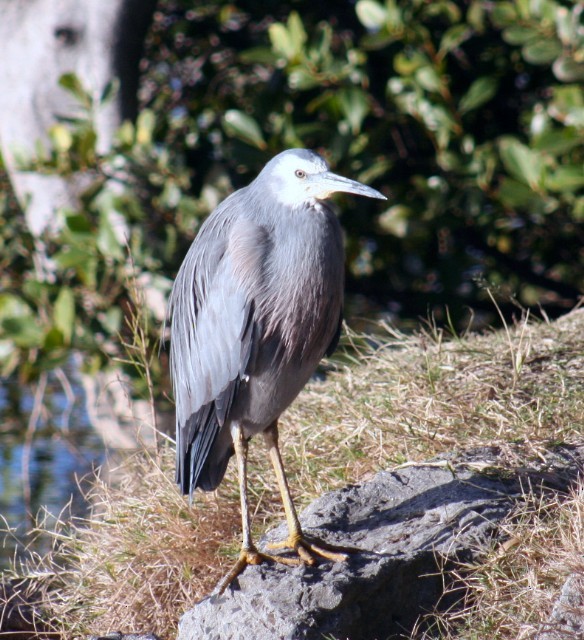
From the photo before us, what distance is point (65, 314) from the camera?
194 inches

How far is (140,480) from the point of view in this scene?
12.7 feet

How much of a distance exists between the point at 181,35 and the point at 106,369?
2835 mm

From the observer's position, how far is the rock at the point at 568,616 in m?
2.45

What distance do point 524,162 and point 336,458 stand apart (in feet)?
6.70

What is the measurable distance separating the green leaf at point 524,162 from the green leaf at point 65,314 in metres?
2.37

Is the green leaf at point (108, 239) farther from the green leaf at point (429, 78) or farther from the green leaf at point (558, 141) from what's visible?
the green leaf at point (558, 141)

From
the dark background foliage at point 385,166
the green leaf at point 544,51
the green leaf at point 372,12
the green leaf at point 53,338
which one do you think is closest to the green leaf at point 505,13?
the dark background foliage at point 385,166

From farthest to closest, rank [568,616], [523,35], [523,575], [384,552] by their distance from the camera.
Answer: [523,35] < [384,552] < [523,575] < [568,616]

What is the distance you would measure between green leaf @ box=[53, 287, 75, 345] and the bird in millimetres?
1733

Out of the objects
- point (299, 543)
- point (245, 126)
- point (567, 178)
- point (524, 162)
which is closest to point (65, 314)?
point (245, 126)

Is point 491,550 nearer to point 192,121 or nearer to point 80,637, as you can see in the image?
point 80,637

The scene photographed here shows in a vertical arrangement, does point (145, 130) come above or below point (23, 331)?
above

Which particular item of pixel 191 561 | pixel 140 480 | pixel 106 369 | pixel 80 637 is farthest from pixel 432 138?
pixel 80 637

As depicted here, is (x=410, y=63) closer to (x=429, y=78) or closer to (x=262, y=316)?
(x=429, y=78)
